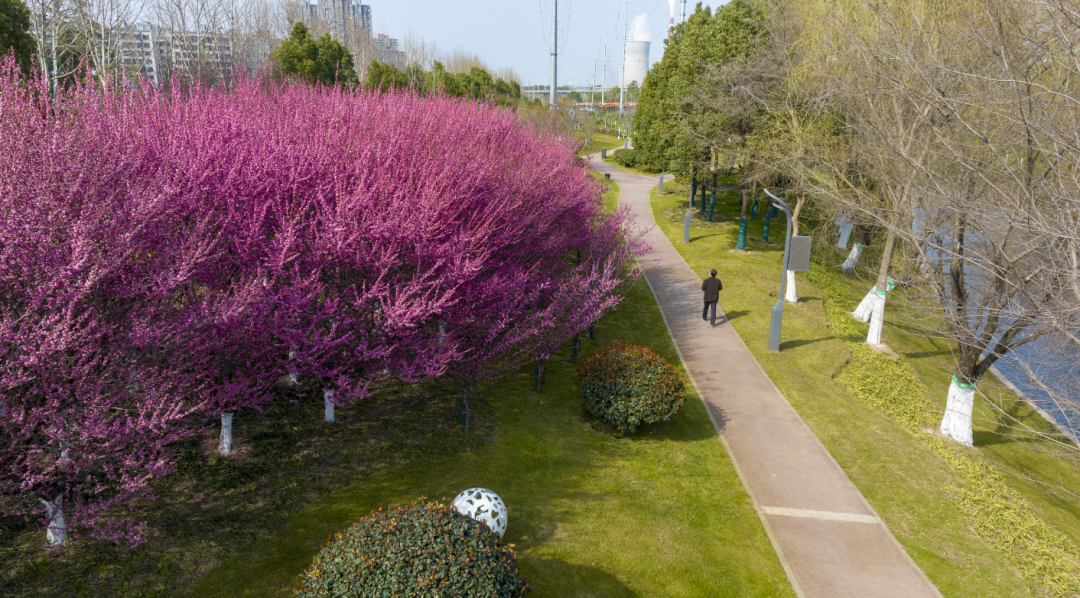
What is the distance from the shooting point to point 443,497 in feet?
30.9

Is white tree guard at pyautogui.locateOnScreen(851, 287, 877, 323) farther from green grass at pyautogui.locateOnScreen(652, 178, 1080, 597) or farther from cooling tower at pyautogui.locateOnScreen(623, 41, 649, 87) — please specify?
cooling tower at pyautogui.locateOnScreen(623, 41, 649, 87)

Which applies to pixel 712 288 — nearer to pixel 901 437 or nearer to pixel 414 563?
pixel 901 437

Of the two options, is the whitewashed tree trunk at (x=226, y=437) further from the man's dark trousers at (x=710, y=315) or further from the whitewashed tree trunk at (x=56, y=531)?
the man's dark trousers at (x=710, y=315)

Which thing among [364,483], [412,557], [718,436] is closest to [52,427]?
[412,557]

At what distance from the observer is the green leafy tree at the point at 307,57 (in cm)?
3462

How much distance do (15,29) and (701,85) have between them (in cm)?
3297

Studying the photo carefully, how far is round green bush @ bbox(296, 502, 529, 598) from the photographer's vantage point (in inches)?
235

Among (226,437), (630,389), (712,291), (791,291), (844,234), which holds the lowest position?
(226,437)

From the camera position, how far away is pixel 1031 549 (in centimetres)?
1002

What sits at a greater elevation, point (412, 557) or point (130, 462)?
point (130, 462)

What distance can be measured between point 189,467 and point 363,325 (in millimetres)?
3470

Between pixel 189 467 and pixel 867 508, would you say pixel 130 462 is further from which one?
pixel 867 508

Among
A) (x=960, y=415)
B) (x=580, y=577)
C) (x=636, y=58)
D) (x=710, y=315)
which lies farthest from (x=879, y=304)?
(x=636, y=58)

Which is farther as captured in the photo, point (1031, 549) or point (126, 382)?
point (1031, 549)
